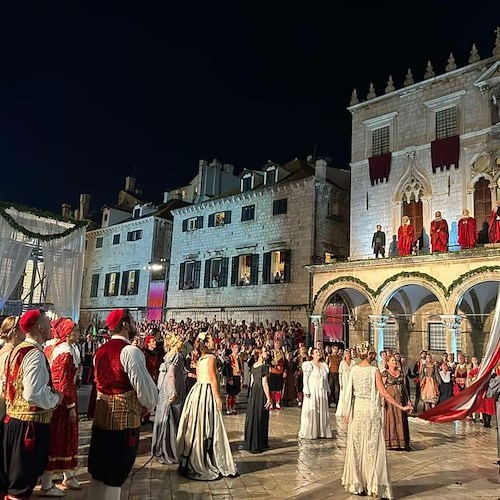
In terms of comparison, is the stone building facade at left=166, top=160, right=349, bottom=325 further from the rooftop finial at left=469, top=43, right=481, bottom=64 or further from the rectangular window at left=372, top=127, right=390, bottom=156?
the rooftop finial at left=469, top=43, right=481, bottom=64

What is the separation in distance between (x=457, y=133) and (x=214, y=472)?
63.2 ft

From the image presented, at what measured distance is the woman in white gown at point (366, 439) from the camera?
624cm

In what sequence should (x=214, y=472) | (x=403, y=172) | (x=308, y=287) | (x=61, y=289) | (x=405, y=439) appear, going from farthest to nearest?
(x=308, y=287) < (x=403, y=172) < (x=61, y=289) < (x=405, y=439) < (x=214, y=472)

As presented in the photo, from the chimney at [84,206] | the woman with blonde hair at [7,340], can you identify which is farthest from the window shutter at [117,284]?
the woman with blonde hair at [7,340]

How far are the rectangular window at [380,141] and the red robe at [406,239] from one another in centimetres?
523

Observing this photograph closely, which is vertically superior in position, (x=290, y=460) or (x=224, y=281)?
(x=224, y=281)

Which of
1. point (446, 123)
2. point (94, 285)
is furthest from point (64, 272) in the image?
point (94, 285)

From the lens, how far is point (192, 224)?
3297 centimetres

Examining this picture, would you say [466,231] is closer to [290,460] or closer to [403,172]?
[403,172]

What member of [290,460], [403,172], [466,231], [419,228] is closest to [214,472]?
[290,460]

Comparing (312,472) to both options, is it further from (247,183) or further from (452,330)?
(247,183)

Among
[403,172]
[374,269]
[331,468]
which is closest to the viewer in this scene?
[331,468]

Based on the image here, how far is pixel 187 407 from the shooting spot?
22.9 ft

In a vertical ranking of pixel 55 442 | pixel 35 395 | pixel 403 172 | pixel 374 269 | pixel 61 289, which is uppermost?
pixel 403 172
